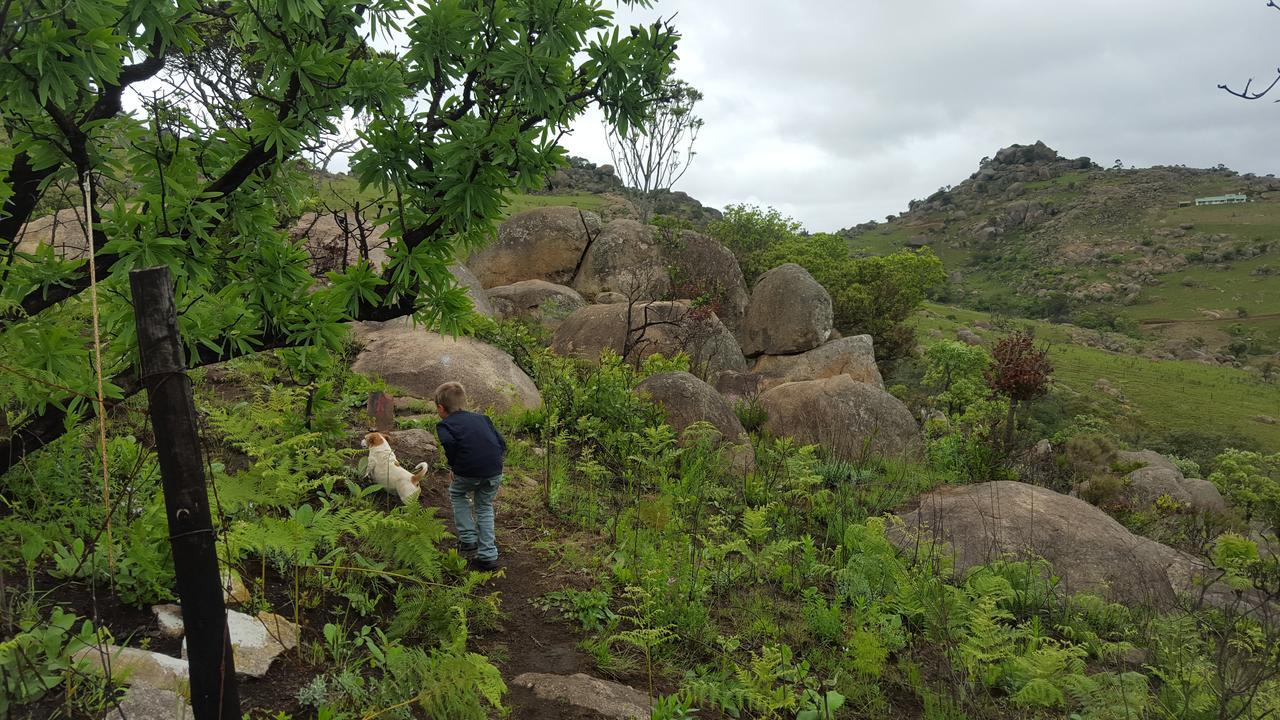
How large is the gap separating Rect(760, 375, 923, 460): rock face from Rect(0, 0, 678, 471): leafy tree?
8.69 m

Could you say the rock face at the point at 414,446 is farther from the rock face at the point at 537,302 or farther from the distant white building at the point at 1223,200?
the distant white building at the point at 1223,200

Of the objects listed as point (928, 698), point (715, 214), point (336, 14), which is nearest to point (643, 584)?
point (928, 698)

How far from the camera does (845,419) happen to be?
457 inches

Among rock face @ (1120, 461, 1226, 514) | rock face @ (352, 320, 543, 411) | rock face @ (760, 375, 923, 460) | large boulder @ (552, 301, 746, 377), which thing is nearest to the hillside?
rock face @ (1120, 461, 1226, 514)

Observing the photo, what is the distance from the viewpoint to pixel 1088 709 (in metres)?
3.90

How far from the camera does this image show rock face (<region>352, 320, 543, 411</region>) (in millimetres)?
9711

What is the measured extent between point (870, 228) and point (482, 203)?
136 m

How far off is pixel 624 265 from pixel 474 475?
15.3 meters

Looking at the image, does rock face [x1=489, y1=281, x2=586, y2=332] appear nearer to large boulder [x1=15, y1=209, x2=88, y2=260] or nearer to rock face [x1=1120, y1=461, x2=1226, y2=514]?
large boulder [x1=15, y1=209, x2=88, y2=260]

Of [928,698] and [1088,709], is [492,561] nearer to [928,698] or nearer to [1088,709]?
[928,698]

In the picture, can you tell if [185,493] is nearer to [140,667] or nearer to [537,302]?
[140,667]

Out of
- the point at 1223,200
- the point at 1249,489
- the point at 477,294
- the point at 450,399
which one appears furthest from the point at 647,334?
the point at 1223,200

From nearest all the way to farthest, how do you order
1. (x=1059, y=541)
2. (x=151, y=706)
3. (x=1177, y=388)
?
(x=151, y=706), (x=1059, y=541), (x=1177, y=388)

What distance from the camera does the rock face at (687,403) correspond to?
33.1 feet
